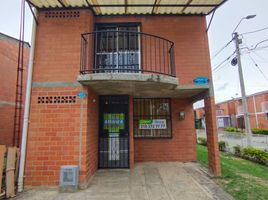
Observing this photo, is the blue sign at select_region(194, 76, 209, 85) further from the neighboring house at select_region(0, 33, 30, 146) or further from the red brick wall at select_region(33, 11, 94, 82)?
the neighboring house at select_region(0, 33, 30, 146)

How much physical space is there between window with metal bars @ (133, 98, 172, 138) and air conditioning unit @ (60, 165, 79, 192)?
10.3 feet

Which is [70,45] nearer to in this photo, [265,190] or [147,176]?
[147,176]

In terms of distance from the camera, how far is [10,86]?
1019 cm

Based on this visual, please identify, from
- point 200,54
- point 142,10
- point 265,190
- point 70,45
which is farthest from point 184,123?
point 70,45

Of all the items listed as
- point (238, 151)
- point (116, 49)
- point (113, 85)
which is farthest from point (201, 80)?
point (238, 151)

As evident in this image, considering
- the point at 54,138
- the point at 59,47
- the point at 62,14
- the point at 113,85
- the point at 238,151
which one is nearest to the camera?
the point at 54,138

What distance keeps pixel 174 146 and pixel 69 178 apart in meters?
4.18

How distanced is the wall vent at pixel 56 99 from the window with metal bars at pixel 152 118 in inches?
119

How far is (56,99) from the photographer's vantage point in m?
5.10

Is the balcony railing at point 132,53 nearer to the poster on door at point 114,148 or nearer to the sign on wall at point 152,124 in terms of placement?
the sign on wall at point 152,124

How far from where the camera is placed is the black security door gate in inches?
251

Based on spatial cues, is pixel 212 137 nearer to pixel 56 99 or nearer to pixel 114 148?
pixel 114 148

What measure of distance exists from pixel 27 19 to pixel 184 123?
6.68 meters

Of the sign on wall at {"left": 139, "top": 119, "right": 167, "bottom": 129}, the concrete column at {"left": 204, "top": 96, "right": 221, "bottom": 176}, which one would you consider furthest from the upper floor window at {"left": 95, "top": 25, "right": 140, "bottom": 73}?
the concrete column at {"left": 204, "top": 96, "right": 221, "bottom": 176}
